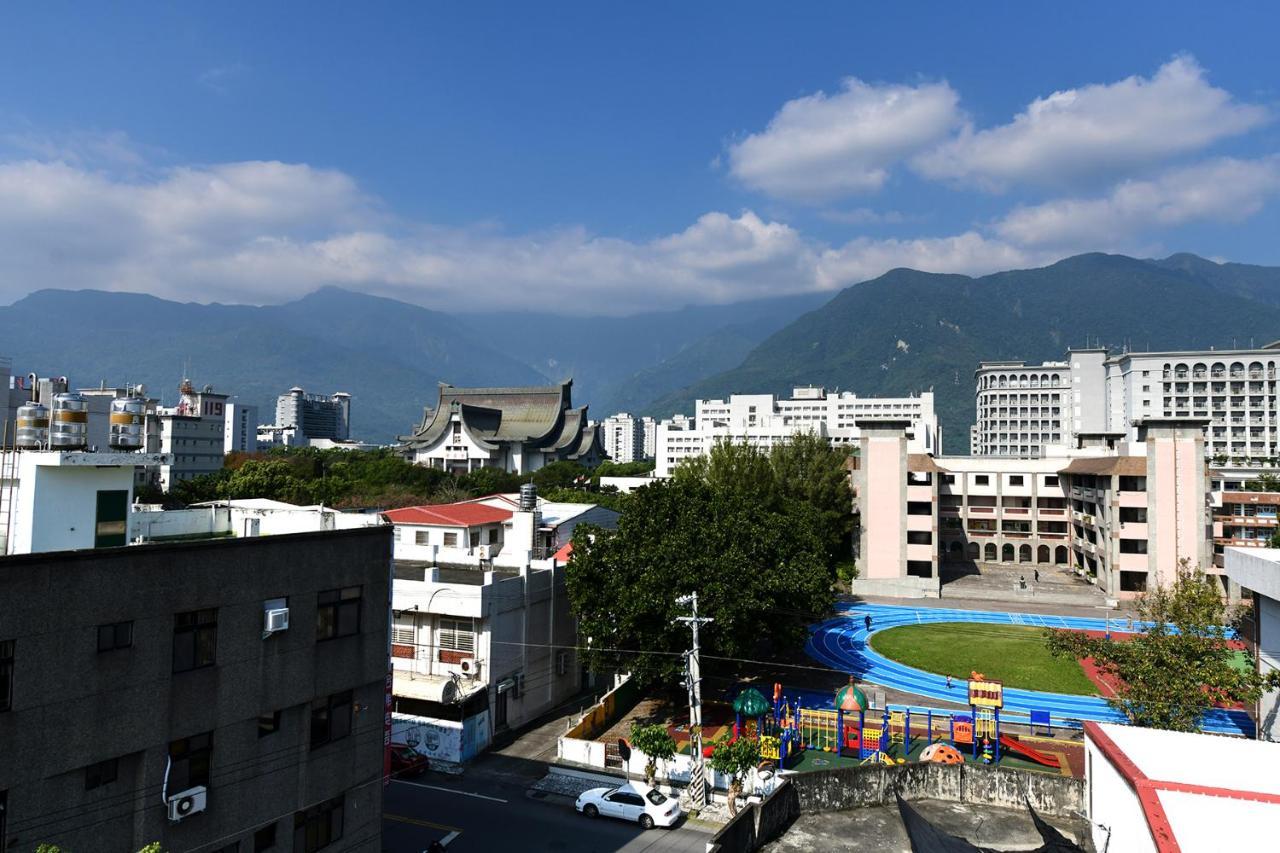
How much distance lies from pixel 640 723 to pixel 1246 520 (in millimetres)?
56645

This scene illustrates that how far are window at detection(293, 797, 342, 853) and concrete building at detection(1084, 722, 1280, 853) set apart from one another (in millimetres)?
13157

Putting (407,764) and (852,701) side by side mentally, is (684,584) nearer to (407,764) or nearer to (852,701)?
(852,701)

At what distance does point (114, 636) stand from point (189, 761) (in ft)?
8.45

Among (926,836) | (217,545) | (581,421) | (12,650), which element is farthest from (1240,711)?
(581,421)

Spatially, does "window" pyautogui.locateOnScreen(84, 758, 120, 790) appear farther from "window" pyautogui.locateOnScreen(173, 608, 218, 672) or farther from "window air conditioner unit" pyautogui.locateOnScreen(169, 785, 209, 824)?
"window" pyautogui.locateOnScreen(173, 608, 218, 672)

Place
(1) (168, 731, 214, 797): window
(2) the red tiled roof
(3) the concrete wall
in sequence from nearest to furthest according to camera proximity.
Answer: (3) the concrete wall
(1) (168, 731, 214, 797): window
(2) the red tiled roof

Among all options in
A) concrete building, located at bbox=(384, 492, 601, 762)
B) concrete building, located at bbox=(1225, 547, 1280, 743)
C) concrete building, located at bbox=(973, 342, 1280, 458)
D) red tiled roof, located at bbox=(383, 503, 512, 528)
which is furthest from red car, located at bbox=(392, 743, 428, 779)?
concrete building, located at bbox=(973, 342, 1280, 458)

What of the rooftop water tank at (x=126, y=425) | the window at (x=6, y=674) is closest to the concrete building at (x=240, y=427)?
the rooftop water tank at (x=126, y=425)

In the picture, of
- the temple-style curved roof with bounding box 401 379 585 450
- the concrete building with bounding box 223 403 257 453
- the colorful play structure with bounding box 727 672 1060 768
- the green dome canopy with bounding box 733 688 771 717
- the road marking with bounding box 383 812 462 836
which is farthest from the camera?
the concrete building with bounding box 223 403 257 453

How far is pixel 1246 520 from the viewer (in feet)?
197

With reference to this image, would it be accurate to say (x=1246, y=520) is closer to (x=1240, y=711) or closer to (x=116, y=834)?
(x=1240, y=711)

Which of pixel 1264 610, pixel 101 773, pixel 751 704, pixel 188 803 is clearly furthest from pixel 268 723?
pixel 1264 610

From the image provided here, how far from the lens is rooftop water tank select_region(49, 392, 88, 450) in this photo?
14023mm

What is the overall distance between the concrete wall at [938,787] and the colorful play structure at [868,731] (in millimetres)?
12228
